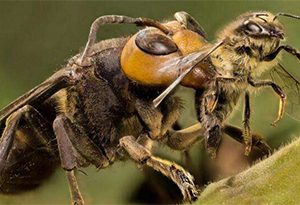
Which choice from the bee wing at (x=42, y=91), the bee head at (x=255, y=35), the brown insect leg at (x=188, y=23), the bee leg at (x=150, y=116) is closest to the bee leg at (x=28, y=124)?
the bee wing at (x=42, y=91)

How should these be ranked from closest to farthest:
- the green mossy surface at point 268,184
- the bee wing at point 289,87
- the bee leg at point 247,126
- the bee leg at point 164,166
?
the green mossy surface at point 268,184 < the bee leg at point 164,166 < the bee leg at point 247,126 < the bee wing at point 289,87

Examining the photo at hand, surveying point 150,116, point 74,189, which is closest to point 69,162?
point 74,189

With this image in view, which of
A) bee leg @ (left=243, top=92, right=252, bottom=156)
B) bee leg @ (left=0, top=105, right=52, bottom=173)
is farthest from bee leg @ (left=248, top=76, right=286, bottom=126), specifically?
bee leg @ (left=0, top=105, right=52, bottom=173)

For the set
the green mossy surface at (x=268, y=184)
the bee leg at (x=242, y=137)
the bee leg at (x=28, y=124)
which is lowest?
the bee leg at (x=242, y=137)

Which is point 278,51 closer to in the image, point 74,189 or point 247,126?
point 247,126

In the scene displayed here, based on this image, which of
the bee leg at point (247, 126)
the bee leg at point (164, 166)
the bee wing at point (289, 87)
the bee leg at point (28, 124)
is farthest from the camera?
the bee leg at point (28, 124)

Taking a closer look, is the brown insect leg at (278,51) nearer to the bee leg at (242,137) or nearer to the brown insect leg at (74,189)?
the bee leg at (242,137)

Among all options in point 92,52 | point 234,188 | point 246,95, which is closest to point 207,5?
point 92,52
